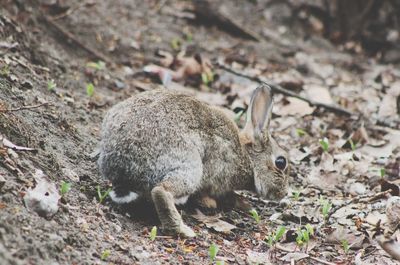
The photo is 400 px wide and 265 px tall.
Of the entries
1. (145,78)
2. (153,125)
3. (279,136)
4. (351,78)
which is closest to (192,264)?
(153,125)

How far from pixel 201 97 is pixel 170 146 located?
3.17 metres

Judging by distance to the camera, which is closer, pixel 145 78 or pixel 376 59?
pixel 145 78

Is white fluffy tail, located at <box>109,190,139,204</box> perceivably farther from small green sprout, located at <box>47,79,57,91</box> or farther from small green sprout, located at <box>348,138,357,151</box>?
small green sprout, located at <box>348,138,357,151</box>

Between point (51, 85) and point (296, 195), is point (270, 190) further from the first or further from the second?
point (51, 85)

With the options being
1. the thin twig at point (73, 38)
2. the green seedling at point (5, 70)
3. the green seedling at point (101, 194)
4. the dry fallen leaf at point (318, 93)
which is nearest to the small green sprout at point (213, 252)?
the green seedling at point (101, 194)

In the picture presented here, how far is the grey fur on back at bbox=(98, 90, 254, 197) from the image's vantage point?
4.99 m

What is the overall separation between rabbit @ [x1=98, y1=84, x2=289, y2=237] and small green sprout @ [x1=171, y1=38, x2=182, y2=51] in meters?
3.58

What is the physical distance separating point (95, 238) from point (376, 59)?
795cm

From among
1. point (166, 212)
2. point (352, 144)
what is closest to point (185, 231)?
point (166, 212)

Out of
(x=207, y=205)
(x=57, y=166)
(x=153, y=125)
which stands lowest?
(x=207, y=205)

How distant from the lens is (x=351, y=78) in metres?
9.99

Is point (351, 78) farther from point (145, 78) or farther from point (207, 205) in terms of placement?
point (207, 205)

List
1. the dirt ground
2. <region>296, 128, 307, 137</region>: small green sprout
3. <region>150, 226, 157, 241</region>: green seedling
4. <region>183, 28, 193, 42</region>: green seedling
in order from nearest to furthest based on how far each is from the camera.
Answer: the dirt ground, <region>150, 226, 157, 241</region>: green seedling, <region>296, 128, 307, 137</region>: small green sprout, <region>183, 28, 193, 42</region>: green seedling

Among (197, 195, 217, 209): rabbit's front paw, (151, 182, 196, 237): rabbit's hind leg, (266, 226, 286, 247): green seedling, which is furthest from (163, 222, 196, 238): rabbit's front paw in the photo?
(197, 195, 217, 209): rabbit's front paw
